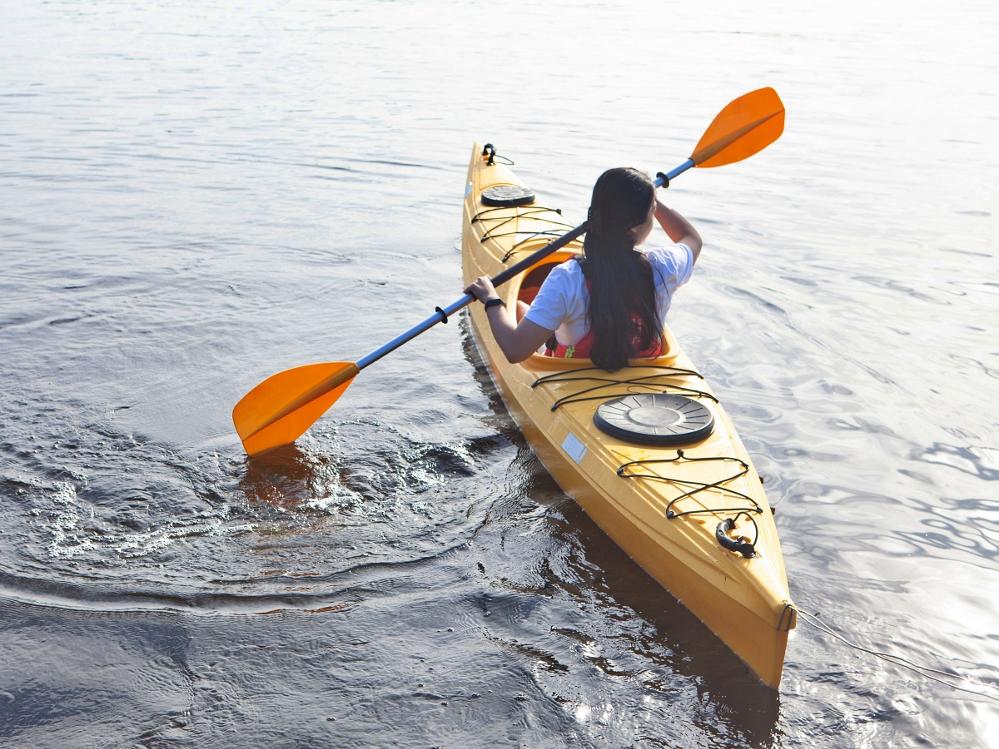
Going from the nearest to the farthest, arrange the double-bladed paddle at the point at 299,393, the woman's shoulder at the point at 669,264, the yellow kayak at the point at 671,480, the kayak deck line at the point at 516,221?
1. the yellow kayak at the point at 671,480
2. the woman's shoulder at the point at 669,264
3. the double-bladed paddle at the point at 299,393
4. the kayak deck line at the point at 516,221

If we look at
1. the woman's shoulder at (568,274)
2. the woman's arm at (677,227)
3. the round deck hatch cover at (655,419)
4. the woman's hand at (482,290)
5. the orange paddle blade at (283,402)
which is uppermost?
the woman's arm at (677,227)

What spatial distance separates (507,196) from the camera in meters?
7.23

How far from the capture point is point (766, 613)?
3174 mm

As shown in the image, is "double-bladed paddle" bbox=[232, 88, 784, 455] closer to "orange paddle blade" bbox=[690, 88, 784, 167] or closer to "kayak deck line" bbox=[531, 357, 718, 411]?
"orange paddle blade" bbox=[690, 88, 784, 167]

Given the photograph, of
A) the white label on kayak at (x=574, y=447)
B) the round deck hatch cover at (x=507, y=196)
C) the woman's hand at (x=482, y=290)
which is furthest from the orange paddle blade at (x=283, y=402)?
the round deck hatch cover at (x=507, y=196)

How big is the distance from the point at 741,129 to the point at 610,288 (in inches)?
82.5

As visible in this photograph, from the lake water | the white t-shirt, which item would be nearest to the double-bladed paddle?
the lake water

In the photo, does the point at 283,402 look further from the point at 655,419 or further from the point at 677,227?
the point at 677,227

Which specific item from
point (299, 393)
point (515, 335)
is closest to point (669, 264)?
point (515, 335)

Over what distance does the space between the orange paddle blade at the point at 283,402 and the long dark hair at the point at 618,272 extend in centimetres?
137

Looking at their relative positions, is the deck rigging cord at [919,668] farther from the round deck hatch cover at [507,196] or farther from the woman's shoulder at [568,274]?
the round deck hatch cover at [507,196]

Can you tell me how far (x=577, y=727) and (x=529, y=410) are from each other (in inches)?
72.5

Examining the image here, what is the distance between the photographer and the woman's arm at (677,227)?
446 centimetres

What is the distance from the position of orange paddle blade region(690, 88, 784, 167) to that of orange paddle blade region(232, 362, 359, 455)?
7.84ft
